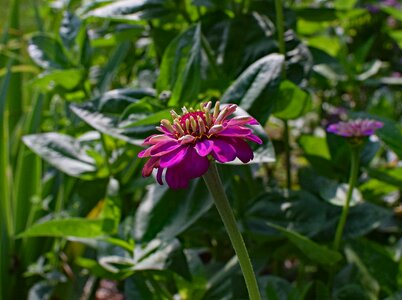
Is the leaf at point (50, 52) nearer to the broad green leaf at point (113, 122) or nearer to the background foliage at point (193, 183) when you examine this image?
the background foliage at point (193, 183)

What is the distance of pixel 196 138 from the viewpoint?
47cm

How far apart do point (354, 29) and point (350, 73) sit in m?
0.66

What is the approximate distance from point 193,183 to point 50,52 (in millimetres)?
330

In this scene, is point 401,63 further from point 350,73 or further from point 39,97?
point 39,97

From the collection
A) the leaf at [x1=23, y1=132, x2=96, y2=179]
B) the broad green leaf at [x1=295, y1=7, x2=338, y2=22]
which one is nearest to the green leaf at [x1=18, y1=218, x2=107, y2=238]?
the leaf at [x1=23, y1=132, x2=96, y2=179]

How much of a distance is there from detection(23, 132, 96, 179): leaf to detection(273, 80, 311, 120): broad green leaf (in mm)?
295

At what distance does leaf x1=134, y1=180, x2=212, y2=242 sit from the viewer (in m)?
0.78

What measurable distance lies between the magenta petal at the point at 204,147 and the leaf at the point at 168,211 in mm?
326

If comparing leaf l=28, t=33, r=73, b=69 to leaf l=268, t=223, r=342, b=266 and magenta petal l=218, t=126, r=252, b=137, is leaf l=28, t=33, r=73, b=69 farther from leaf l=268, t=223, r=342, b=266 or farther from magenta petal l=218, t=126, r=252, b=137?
magenta petal l=218, t=126, r=252, b=137

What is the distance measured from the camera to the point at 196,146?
0.45 metres

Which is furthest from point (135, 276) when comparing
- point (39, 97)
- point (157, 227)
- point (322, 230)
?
point (39, 97)

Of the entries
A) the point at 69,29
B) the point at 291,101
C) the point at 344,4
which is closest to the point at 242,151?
the point at 291,101

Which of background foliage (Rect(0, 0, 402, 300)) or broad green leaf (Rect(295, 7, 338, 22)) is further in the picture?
broad green leaf (Rect(295, 7, 338, 22))

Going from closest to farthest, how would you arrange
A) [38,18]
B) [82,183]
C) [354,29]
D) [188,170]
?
[188,170]
[82,183]
[38,18]
[354,29]
